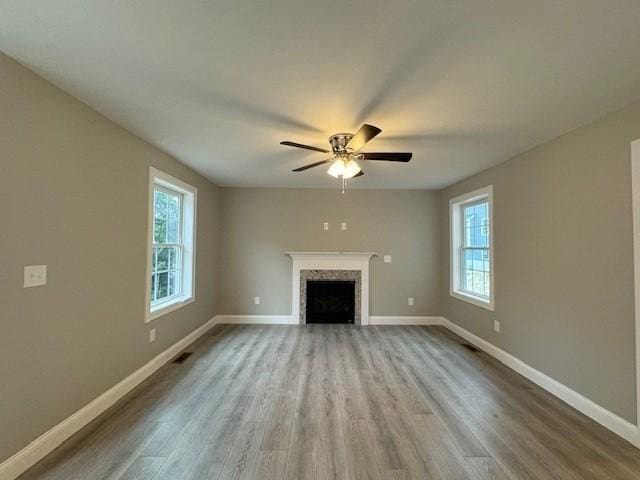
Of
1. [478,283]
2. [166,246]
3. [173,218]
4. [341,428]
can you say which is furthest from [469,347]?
[173,218]

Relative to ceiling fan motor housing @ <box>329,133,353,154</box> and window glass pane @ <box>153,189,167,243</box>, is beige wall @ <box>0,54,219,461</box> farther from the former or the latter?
ceiling fan motor housing @ <box>329,133,353,154</box>

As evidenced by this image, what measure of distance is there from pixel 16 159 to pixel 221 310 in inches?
151

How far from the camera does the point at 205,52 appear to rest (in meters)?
1.59

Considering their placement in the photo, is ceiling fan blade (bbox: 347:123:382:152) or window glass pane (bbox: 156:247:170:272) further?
window glass pane (bbox: 156:247:170:272)

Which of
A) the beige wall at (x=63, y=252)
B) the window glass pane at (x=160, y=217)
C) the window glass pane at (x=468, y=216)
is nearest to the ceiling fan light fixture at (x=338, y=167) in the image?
the beige wall at (x=63, y=252)

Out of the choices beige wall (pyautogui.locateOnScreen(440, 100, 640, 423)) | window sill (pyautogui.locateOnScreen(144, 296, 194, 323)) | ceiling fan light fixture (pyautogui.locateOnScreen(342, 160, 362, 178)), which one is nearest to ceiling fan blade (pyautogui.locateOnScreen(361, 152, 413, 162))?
ceiling fan light fixture (pyautogui.locateOnScreen(342, 160, 362, 178))

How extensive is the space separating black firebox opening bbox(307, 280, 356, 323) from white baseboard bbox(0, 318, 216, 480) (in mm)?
2497

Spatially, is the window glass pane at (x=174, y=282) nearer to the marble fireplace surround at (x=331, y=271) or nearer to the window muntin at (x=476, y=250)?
the marble fireplace surround at (x=331, y=271)

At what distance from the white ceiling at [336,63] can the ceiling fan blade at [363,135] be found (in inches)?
7.6

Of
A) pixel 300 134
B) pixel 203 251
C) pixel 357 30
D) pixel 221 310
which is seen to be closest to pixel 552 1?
pixel 357 30

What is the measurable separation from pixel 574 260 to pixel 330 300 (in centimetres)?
346

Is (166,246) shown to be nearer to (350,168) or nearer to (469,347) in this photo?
(350,168)

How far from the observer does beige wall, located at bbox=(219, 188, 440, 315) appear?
5.20 m

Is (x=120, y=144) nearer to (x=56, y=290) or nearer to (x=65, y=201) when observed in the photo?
(x=65, y=201)
